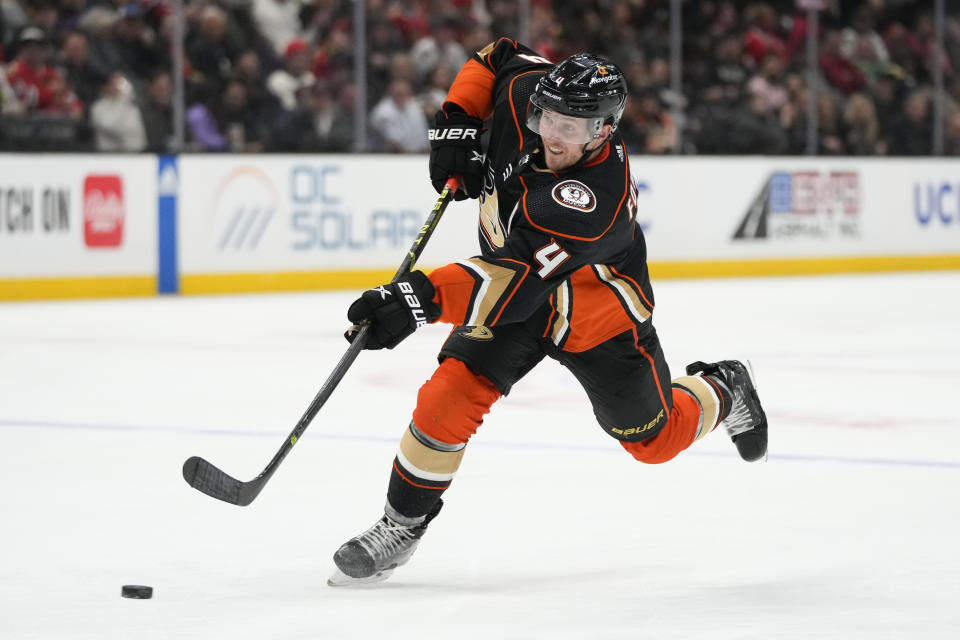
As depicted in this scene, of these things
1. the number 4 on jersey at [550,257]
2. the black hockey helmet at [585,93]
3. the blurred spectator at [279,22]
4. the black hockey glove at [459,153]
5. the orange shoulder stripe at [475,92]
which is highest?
the black hockey helmet at [585,93]

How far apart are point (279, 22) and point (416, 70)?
37.1 inches

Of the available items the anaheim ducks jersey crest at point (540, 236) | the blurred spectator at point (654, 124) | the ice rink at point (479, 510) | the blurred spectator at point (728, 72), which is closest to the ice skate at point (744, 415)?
the ice rink at point (479, 510)

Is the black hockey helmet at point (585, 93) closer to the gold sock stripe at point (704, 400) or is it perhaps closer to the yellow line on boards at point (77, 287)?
the gold sock stripe at point (704, 400)

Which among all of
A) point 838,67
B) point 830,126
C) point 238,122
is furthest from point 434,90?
point 838,67

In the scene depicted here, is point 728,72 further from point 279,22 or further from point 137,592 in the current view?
point 137,592

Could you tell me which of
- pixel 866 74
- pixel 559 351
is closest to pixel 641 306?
pixel 559 351

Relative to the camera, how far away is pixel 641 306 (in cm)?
299

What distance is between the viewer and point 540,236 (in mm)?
2623

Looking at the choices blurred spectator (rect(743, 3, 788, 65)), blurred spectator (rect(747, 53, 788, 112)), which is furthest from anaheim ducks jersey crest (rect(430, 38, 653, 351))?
blurred spectator (rect(743, 3, 788, 65))

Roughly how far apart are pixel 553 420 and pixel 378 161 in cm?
508

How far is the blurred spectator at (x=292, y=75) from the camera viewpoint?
9180mm

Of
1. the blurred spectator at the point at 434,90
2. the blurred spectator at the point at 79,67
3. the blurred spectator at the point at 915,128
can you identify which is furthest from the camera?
the blurred spectator at the point at 915,128

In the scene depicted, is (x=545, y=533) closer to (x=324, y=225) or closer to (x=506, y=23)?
(x=324, y=225)

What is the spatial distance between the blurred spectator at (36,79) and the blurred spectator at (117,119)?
196mm
